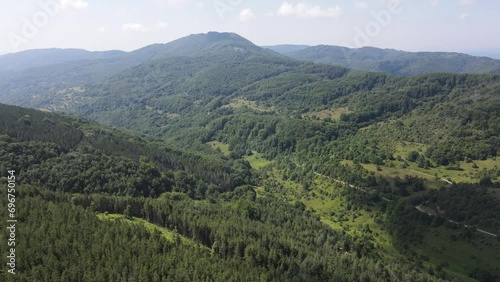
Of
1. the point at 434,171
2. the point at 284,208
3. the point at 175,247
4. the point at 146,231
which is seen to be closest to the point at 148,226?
the point at 146,231

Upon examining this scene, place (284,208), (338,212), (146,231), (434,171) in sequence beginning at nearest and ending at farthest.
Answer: (146,231)
(284,208)
(338,212)
(434,171)

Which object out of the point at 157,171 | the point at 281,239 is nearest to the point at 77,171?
the point at 157,171

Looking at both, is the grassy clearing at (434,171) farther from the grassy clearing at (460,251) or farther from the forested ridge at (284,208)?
the grassy clearing at (460,251)

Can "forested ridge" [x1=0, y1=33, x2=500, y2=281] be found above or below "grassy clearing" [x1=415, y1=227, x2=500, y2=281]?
above

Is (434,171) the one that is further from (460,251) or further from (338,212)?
(460,251)

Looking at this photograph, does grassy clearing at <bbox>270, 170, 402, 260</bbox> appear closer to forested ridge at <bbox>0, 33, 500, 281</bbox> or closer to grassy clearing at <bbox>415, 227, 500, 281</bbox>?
forested ridge at <bbox>0, 33, 500, 281</bbox>

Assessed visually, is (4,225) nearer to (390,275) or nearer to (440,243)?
(390,275)

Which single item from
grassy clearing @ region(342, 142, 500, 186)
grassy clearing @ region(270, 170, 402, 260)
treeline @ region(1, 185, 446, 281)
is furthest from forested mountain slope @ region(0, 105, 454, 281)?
grassy clearing @ region(342, 142, 500, 186)

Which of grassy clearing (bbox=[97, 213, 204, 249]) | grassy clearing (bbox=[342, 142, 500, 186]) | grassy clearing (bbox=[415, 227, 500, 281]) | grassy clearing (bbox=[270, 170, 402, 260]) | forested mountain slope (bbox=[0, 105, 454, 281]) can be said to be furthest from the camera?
grassy clearing (bbox=[342, 142, 500, 186])

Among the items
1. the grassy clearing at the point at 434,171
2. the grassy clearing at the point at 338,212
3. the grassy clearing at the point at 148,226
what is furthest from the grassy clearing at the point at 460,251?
the grassy clearing at the point at 148,226

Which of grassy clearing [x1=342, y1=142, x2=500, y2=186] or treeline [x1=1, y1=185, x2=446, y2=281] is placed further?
grassy clearing [x1=342, y1=142, x2=500, y2=186]

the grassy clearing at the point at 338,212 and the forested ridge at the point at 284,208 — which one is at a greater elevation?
the forested ridge at the point at 284,208
